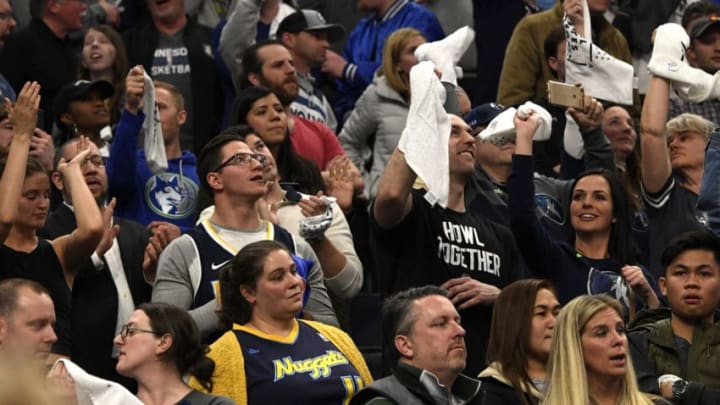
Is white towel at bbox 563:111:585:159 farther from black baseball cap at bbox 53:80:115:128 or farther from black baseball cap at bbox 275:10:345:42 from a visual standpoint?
black baseball cap at bbox 53:80:115:128

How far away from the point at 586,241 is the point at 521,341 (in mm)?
1225

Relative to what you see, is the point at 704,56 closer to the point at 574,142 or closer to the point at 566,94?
the point at 574,142

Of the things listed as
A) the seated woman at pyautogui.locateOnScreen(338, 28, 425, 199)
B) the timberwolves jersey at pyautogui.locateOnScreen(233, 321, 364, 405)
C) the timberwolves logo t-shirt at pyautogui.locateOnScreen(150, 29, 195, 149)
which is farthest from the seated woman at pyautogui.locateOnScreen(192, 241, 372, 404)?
the timberwolves logo t-shirt at pyautogui.locateOnScreen(150, 29, 195, 149)

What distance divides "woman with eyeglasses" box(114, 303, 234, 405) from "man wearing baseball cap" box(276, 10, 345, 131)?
154 inches

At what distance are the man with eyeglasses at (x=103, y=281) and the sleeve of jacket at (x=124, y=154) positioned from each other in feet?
0.97

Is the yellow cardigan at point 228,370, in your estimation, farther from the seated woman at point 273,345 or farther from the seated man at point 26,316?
the seated man at point 26,316

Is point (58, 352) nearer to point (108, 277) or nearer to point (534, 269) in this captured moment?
point (108, 277)

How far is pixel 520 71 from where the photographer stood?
30.5 feet

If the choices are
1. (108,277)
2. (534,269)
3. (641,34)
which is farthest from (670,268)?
(641,34)

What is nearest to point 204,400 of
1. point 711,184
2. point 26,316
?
point 26,316

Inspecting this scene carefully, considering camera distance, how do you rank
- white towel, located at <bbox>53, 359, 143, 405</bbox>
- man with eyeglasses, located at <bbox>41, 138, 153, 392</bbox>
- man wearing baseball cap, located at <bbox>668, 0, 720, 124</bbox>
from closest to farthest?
white towel, located at <bbox>53, 359, 143, 405</bbox> → man with eyeglasses, located at <bbox>41, 138, 153, 392</bbox> → man wearing baseball cap, located at <bbox>668, 0, 720, 124</bbox>

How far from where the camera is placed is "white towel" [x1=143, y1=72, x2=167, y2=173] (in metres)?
7.38

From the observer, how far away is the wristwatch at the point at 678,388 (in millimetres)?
5852

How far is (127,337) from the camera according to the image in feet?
17.8
